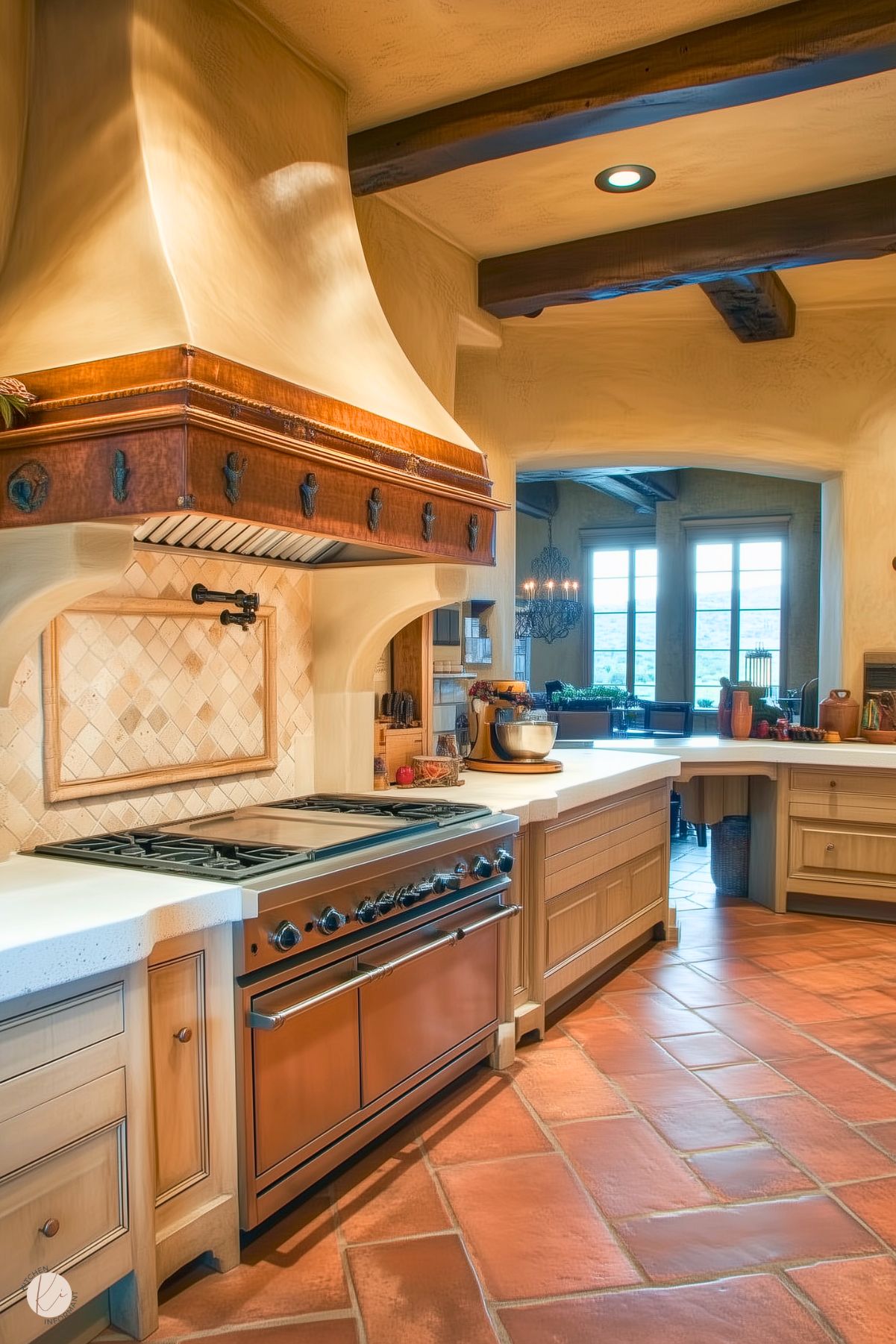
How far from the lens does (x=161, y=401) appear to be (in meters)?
2.04

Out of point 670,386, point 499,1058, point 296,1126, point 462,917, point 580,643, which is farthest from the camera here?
point 580,643

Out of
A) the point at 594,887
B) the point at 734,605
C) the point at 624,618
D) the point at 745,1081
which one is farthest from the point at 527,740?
the point at 624,618

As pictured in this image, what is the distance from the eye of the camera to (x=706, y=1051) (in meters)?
3.52

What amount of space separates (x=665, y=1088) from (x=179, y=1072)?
5.82 ft

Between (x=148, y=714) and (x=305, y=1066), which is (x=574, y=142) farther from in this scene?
(x=305, y=1066)

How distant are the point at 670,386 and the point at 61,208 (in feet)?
12.8

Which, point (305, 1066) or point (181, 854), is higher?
point (181, 854)

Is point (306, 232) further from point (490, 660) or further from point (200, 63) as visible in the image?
point (490, 660)

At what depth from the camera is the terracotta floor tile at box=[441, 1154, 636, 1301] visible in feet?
7.29

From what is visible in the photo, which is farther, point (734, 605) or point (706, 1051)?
point (734, 605)

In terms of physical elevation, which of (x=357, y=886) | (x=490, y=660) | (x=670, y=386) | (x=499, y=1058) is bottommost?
(x=499, y=1058)

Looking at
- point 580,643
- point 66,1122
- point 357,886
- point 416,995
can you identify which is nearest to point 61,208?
point 357,886

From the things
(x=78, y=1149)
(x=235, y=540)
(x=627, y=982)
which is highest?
(x=235, y=540)

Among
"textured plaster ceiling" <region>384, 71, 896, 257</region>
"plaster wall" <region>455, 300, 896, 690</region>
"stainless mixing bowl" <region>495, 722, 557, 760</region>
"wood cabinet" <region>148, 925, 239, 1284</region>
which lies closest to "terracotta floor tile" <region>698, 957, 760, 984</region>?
"stainless mixing bowl" <region>495, 722, 557, 760</region>
